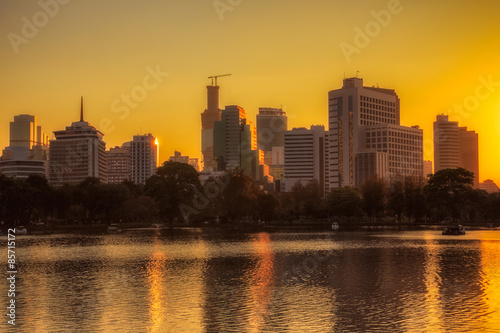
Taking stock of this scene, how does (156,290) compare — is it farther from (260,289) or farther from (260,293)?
(260,293)

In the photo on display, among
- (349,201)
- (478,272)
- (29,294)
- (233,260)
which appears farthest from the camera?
(349,201)

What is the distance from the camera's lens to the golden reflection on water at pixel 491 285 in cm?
3469

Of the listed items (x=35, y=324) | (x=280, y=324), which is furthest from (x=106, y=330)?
(x=280, y=324)

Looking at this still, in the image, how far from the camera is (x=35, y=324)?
3403 cm

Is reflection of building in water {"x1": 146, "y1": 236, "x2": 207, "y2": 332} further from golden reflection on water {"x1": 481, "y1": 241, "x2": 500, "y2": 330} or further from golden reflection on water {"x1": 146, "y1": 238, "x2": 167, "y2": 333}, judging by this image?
golden reflection on water {"x1": 481, "y1": 241, "x2": 500, "y2": 330}

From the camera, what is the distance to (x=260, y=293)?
1734 inches

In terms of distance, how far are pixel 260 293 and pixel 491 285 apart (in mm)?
18312

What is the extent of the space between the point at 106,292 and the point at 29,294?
18.1ft

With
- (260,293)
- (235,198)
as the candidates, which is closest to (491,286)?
(260,293)

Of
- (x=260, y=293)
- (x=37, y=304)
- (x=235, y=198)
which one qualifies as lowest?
(x=37, y=304)

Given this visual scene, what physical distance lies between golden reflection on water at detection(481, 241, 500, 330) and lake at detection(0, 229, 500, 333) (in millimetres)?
83

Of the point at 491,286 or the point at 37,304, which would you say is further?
the point at 491,286

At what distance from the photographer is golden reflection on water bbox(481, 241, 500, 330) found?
34.7 m

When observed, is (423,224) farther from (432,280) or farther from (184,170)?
(432,280)
